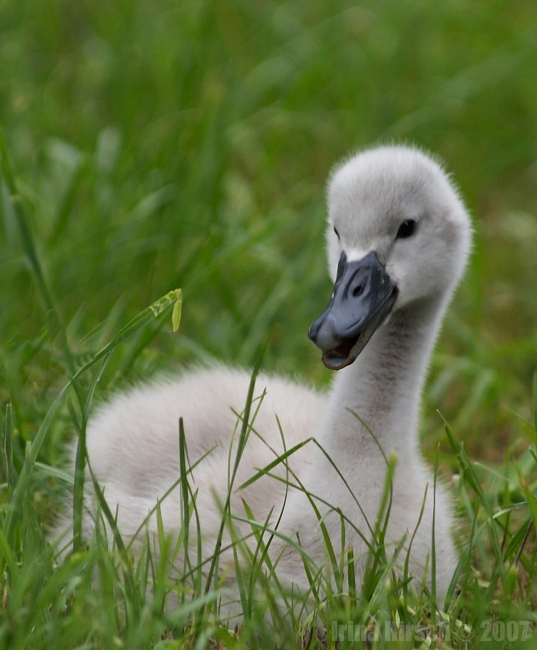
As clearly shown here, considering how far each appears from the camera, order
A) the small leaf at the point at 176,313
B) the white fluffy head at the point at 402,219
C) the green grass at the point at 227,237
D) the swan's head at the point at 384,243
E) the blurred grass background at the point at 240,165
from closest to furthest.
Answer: the green grass at the point at 227,237 < the small leaf at the point at 176,313 < the swan's head at the point at 384,243 < the white fluffy head at the point at 402,219 < the blurred grass background at the point at 240,165

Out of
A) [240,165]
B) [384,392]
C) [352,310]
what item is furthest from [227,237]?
[352,310]

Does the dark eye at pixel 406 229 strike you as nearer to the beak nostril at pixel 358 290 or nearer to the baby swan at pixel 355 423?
the baby swan at pixel 355 423

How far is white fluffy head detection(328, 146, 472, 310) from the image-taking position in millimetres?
2838

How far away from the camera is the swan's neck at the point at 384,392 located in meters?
2.85

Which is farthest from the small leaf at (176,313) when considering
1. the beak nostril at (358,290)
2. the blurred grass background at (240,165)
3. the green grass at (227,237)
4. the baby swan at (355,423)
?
the blurred grass background at (240,165)

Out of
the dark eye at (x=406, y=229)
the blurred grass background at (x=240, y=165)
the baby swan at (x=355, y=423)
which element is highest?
the blurred grass background at (x=240, y=165)

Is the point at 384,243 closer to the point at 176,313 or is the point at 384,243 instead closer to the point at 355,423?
the point at 355,423

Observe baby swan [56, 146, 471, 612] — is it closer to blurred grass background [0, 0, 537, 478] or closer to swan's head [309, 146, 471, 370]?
swan's head [309, 146, 471, 370]

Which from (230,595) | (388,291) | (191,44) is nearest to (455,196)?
(388,291)

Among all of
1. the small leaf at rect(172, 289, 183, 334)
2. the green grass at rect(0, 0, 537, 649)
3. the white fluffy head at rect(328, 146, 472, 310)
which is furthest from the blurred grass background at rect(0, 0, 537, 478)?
the white fluffy head at rect(328, 146, 472, 310)

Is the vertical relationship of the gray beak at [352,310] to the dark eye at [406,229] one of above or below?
below

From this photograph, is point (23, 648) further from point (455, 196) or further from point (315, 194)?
point (315, 194)

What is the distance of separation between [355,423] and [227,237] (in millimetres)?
1733

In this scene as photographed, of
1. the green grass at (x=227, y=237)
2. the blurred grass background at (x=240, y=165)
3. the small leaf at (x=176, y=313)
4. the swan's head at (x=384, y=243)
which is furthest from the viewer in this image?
A: the blurred grass background at (x=240, y=165)
